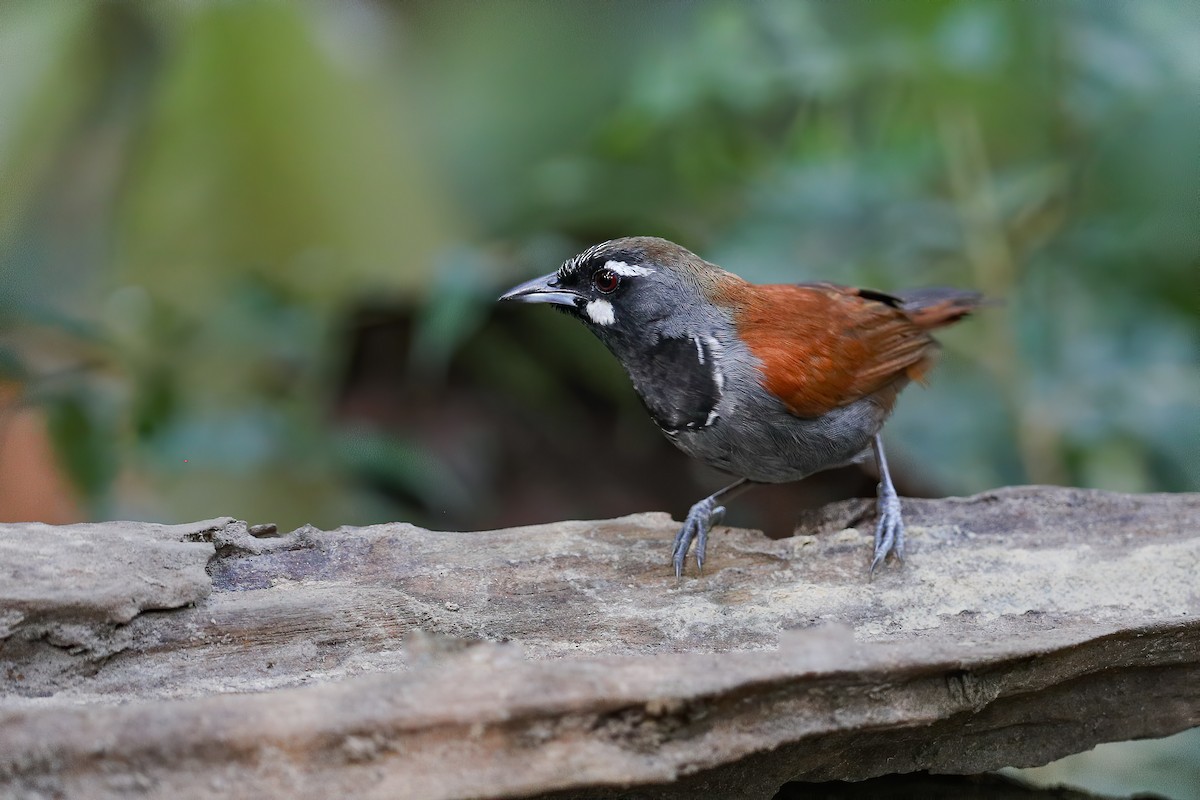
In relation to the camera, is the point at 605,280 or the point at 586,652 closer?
the point at 586,652

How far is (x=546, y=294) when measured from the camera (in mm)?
3695

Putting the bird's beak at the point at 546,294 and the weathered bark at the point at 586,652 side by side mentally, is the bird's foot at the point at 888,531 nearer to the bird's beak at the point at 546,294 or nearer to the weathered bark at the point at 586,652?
the weathered bark at the point at 586,652

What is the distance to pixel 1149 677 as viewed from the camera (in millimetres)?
3039

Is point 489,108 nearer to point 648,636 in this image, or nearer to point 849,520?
point 849,520

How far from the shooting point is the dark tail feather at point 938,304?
4078 millimetres

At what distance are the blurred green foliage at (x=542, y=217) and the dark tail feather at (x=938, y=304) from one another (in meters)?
0.96

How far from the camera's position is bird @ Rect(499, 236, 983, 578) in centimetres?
357

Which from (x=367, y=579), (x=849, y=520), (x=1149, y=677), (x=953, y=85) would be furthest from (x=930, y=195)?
(x=367, y=579)

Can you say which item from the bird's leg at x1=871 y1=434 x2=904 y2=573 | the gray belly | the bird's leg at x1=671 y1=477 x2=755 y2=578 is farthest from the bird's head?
the bird's leg at x1=871 y1=434 x2=904 y2=573

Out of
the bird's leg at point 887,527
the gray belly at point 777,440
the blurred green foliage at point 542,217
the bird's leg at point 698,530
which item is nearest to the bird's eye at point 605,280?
the gray belly at point 777,440

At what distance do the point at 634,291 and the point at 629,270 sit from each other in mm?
70

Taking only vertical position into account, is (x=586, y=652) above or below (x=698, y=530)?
below

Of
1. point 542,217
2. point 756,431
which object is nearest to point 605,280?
point 756,431

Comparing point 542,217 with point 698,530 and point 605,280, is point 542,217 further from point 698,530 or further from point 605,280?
point 698,530
